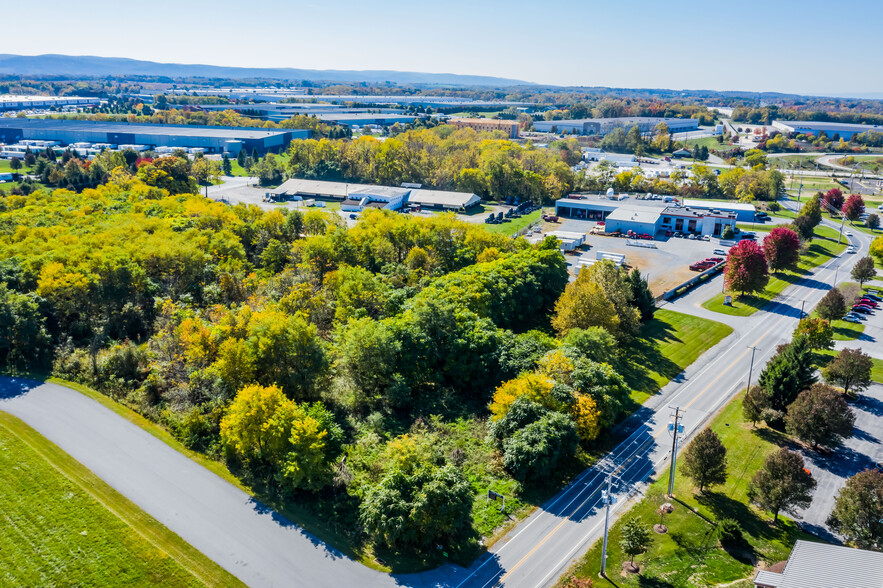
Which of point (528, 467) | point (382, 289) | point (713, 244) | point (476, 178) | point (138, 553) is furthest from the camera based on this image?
point (476, 178)

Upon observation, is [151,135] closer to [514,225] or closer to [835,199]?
[514,225]

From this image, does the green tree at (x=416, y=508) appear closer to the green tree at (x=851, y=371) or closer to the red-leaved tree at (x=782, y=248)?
the green tree at (x=851, y=371)

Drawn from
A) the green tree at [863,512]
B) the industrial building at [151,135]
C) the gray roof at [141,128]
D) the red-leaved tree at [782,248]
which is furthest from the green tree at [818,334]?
the gray roof at [141,128]

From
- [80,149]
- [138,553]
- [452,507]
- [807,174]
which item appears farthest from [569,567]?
[80,149]

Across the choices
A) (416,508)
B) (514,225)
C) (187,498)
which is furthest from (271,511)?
(514,225)

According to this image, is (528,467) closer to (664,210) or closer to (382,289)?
(382,289)

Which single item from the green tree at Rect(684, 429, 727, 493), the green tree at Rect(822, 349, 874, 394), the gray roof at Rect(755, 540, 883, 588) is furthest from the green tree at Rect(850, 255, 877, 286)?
the gray roof at Rect(755, 540, 883, 588)
